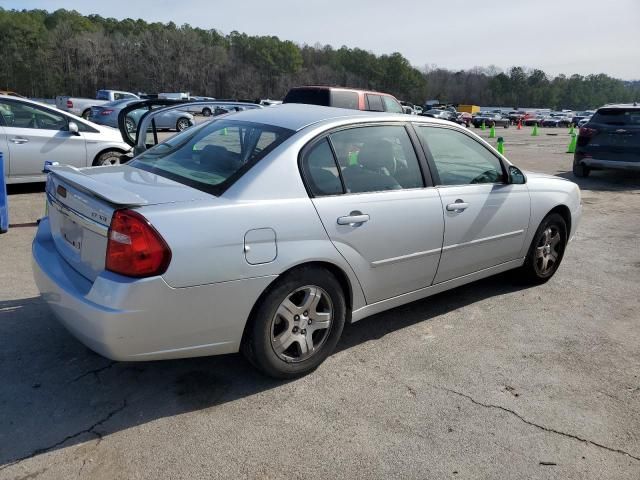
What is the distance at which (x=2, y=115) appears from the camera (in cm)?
761

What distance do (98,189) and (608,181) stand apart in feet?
39.5

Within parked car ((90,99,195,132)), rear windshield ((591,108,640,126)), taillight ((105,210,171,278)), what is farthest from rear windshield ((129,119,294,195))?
rear windshield ((591,108,640,126))

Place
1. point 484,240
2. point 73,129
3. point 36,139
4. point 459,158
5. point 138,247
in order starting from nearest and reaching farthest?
point 138,247
point 484,240
point 459,158
point 36,139
point 73,129

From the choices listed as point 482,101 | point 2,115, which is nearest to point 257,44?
point 482,101

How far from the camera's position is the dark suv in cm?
1061

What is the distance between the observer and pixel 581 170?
12102mm

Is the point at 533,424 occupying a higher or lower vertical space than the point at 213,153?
lower

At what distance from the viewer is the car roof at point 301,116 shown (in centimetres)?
343

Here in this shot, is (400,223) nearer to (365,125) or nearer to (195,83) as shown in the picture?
(365,125)

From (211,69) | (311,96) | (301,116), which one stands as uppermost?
(211,69)

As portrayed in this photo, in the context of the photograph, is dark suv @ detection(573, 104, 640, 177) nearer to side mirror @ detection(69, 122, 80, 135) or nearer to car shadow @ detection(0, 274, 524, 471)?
car shadow @ detection(0, 274, 524, 471)

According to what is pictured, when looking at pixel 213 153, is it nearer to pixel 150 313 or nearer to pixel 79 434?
pixel 150 313

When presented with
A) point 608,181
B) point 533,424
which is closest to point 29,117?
point 533,424

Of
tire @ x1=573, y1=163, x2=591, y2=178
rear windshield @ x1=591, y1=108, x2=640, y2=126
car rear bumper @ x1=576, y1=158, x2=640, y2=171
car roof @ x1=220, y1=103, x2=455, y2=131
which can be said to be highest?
rear windshield @ x1=591, y1=108, x2=640, y2=126
